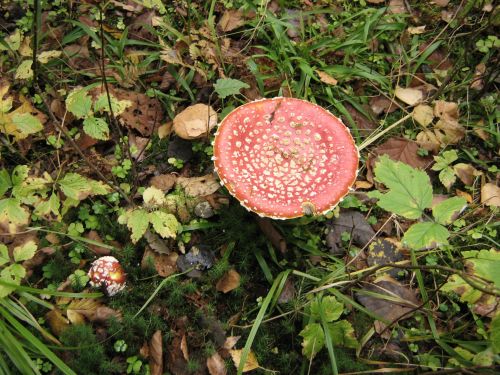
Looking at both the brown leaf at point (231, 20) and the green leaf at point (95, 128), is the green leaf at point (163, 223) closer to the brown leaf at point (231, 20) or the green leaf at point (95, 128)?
the green leaf at point (95, 128)

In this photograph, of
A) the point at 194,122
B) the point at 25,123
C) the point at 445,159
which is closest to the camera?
the point at 25,123

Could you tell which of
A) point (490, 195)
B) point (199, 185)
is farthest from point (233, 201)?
point (490, 195)

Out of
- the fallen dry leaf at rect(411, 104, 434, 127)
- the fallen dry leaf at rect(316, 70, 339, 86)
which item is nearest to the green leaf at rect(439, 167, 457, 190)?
the fallen dry leaf at rect(411, 104, 434, 127)

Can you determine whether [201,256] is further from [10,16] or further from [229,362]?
[10,16]

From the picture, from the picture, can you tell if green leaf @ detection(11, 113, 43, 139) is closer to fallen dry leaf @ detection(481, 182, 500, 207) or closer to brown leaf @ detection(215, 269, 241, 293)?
brown leaf @ detection(215, 269, 241, 293)

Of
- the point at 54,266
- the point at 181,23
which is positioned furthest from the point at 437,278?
the point at 181,23

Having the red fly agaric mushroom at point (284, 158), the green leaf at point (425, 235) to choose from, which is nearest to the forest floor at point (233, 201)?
the green leaf at point (425, 235)

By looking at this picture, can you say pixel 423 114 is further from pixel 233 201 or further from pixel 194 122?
pixel 194 122
